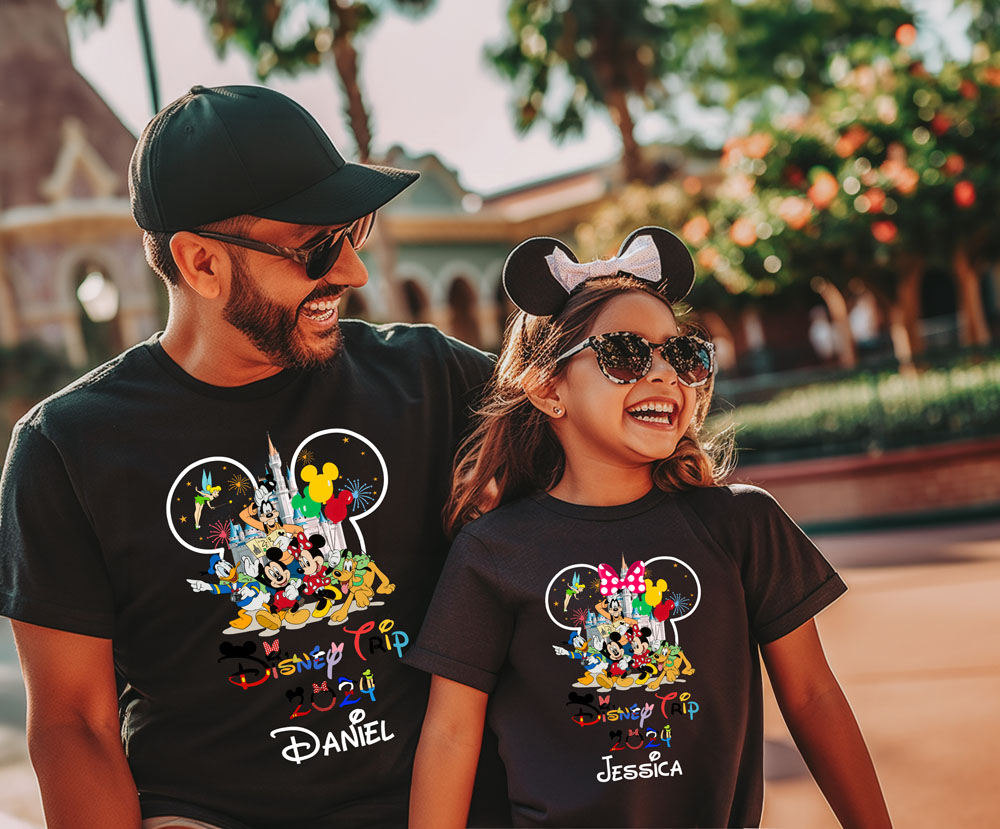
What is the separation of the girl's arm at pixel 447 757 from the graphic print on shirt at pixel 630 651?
0.20 m

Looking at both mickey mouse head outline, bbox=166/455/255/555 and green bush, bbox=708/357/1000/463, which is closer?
mickey mouse head outline, bbox=166/455/255/555

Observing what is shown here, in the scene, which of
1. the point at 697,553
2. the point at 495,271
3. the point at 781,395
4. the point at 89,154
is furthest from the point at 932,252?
the point at 89,154

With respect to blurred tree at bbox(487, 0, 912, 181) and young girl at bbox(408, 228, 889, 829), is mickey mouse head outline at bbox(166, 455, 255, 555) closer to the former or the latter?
young girl at bbox(408, 228, 889, 829)

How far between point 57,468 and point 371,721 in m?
0.85

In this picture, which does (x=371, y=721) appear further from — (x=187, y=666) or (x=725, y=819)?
(x=725, y=819)

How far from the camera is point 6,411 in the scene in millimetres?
22141

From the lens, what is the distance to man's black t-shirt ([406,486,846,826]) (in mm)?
2156

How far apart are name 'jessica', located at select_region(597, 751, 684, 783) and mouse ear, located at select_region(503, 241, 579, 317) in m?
0.96

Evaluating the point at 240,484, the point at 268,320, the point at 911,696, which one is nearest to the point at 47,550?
the point at 240,484

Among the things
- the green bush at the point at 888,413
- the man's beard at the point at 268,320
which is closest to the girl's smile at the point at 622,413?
the man's beard at the point at 268,320

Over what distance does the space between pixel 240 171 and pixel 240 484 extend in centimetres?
67

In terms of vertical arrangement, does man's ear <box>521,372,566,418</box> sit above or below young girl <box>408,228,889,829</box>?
above

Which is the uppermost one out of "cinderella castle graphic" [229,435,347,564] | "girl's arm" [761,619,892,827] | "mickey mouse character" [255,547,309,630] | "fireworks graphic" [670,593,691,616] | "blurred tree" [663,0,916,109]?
"blurred tree" [663,0,916,109]

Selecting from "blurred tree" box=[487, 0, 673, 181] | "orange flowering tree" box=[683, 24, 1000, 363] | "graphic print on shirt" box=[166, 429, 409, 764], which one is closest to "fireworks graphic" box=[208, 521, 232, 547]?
"graphic print on shirt" box=[166, 429, 409, 764]
